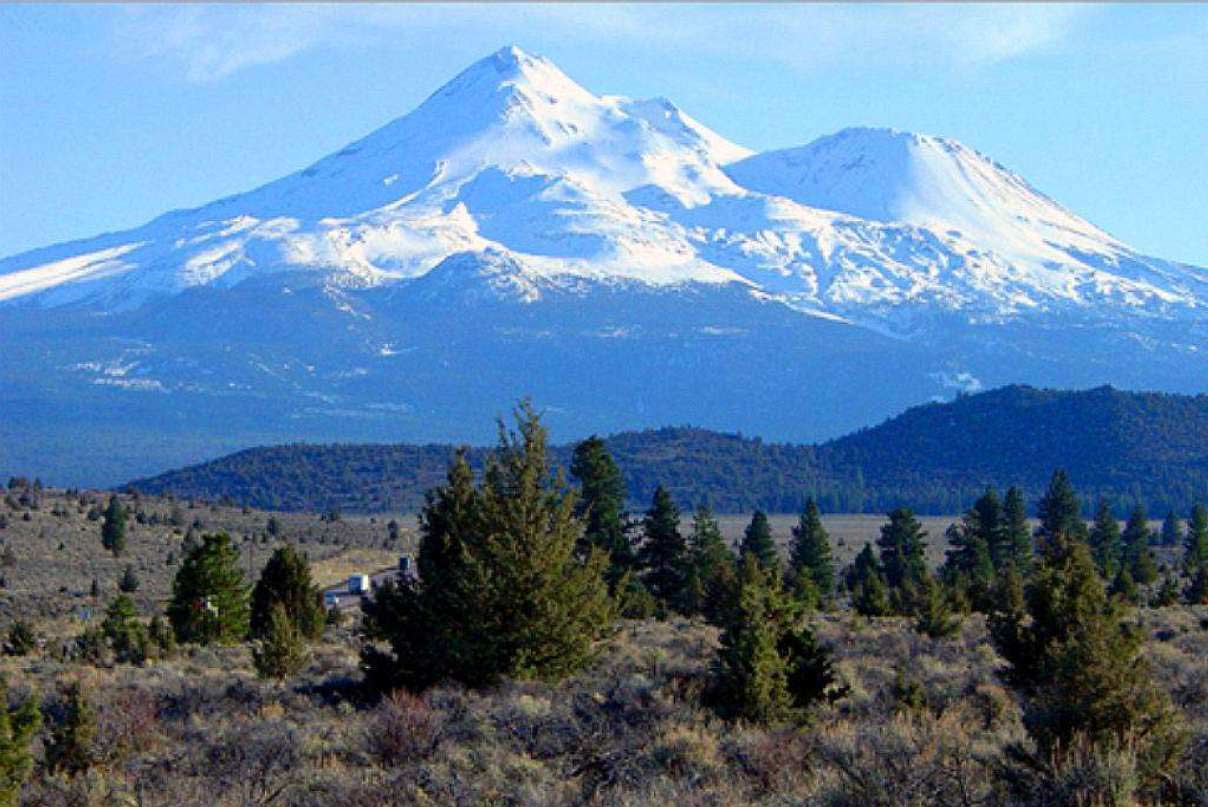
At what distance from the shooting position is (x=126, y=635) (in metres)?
31.6

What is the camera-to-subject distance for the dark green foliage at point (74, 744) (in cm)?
1653

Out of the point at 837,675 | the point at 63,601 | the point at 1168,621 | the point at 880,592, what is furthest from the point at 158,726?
the point at 63,601

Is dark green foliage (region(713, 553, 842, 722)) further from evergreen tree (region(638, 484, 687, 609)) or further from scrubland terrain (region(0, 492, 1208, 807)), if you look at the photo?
evergreen tree (region(638, 484, 687, 609))

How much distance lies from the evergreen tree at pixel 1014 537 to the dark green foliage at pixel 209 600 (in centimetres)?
3026

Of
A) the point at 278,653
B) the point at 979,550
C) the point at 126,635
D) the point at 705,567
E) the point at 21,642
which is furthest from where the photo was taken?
the point at 979,550

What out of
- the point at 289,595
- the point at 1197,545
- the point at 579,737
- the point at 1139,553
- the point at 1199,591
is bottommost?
the point at 1199,591

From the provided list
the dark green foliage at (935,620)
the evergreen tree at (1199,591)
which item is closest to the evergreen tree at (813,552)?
the evergreen tree at (1199,591)

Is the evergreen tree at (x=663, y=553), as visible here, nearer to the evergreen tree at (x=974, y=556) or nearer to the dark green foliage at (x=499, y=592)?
the evergreen tree at (x=974, y=556)

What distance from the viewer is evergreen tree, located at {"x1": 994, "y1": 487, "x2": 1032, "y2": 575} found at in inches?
2360

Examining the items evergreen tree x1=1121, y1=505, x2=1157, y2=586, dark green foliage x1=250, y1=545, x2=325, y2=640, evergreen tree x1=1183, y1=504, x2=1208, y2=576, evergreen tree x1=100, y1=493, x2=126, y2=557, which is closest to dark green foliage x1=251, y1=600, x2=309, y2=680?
dark green foliage x1=250, y1=545, x2=325, y2=640

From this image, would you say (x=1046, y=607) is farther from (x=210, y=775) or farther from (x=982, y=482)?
(x=982, y=482)

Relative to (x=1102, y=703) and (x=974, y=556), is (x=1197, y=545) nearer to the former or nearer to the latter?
(x=974, y=556)

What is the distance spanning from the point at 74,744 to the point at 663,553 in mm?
32262

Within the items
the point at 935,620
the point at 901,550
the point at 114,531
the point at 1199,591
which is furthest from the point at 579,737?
the point at 114,531
